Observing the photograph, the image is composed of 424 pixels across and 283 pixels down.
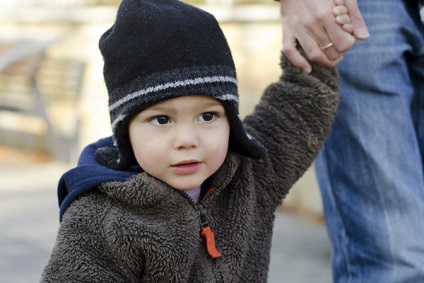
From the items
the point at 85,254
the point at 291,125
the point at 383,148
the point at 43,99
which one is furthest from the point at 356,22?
the point at 43,99

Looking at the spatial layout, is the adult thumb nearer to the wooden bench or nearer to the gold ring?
the gold ring

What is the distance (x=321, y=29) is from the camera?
7.87 feet

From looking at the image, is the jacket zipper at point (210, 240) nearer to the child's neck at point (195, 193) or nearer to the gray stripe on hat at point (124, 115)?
the child's neck at point (195, 193)

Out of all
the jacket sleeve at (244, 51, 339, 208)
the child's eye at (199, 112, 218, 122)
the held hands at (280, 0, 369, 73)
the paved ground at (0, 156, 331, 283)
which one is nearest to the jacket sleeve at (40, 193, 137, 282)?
the child's eye at (199, 112, 218, 122)

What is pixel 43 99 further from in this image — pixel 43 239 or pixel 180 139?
pixel 180 139

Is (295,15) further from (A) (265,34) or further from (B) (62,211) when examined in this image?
(A) (265,34)

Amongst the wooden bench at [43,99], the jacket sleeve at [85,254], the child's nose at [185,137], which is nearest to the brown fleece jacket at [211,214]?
the jacket sleeve at [85,254]

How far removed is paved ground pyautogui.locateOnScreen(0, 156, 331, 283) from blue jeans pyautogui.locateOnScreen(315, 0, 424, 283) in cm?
183

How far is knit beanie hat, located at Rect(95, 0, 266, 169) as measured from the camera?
2090 mm

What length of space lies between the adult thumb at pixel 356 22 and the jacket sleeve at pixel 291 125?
0.18 metres

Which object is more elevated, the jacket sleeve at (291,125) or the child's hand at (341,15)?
the child's hand at (341,15)

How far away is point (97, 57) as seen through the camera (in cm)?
816

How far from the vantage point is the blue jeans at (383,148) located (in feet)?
8.45

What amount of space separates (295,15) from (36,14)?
7.37 m
